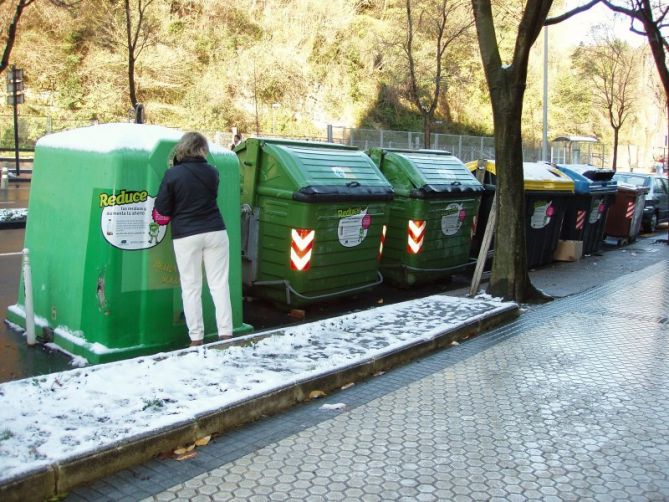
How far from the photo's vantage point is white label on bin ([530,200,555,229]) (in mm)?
11398

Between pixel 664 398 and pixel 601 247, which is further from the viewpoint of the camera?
pixel 601 247

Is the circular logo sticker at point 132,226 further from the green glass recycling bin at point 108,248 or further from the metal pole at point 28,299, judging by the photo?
the metal pole at point 28,299

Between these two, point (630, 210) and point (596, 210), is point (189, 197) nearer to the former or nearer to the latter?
point (596, 210)

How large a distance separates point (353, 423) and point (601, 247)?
1207 cm

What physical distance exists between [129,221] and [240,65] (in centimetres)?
3274

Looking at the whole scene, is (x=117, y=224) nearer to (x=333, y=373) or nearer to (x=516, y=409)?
(x=333, y=373)

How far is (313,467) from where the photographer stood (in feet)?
12.5

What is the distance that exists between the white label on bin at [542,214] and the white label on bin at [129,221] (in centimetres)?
741

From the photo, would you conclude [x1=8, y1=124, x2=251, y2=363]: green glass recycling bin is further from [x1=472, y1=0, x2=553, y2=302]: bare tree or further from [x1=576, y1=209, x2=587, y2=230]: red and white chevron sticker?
[x1=576, y1=209, x2=587, y2=230]: red and white chevron sticker

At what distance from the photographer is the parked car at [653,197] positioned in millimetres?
18920

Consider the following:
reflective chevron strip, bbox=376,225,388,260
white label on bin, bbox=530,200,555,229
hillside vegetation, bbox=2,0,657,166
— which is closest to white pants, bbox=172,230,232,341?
reflective chevron strip, bbox=376,225,388,260

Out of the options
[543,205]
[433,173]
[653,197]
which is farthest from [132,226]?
[653,197]

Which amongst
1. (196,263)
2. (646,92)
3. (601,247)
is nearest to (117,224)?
(196,263)

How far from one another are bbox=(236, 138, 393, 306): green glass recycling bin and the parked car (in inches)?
502
